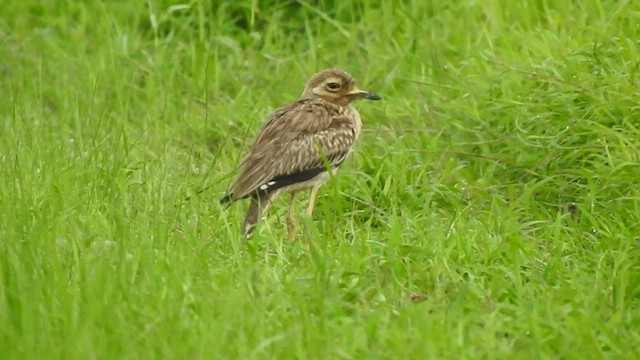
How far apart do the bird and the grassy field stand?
16cm

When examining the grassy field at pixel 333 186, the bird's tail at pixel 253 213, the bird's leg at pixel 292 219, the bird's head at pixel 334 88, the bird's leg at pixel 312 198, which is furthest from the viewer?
the bird's head at pixel 334 88

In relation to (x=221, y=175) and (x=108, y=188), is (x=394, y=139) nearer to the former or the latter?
(x=221, y=175)

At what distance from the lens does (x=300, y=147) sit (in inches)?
356

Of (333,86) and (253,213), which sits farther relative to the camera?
(333,86)

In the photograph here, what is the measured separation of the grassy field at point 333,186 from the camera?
21.8 ft

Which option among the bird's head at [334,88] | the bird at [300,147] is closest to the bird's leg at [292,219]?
the bird at [300,147]

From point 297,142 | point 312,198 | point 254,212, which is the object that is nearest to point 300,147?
point 297,142

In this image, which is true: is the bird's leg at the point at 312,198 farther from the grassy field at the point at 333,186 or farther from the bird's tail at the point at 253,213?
the bird's tail at the point at 253,213

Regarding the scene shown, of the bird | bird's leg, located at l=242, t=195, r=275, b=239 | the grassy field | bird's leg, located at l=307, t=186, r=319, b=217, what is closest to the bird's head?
the bird

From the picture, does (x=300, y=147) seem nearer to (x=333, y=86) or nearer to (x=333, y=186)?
(x=333, y=186)

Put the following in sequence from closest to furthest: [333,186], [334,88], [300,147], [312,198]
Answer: [333,186] → [312,198] → [300,147] → [334,88]

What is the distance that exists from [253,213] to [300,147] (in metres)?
0.66

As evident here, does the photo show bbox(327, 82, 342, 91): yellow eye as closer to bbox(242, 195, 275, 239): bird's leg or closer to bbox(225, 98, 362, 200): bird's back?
bbox(225, 98, 362, 200): bird's back

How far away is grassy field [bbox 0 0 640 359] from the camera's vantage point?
21.8 feet
